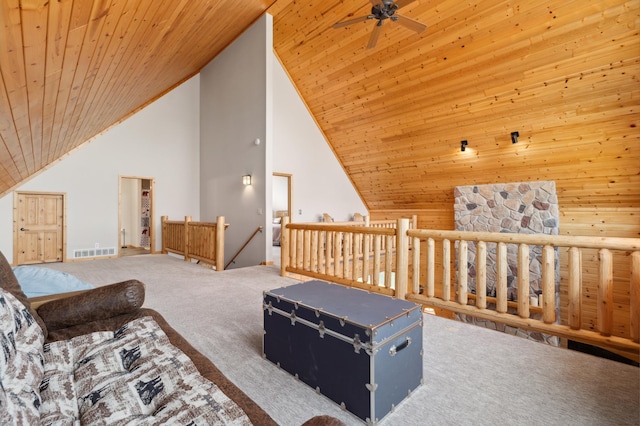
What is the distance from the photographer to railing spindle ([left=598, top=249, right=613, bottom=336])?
90.4 inches

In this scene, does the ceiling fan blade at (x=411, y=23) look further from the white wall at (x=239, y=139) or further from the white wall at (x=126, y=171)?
the white wall at (x=126, y=171)

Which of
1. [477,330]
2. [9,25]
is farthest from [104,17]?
[477,330]

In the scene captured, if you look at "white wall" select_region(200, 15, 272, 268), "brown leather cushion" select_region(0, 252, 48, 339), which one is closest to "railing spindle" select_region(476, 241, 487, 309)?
"brown leather cushion" select_region(0, 252, 48, 339)

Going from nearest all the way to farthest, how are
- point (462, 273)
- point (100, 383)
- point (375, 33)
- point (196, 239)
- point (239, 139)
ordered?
point (100, 383)
point (462, 273)
point (375, 33)
point (196, 239)
point (239, 139)

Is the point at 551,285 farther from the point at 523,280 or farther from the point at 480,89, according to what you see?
the point at 480,89

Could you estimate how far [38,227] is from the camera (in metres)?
6.40

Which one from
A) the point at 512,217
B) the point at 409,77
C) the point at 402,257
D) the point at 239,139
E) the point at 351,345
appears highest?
the point at 409,77

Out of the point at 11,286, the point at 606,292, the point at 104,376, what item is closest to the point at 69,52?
the point at 11,286

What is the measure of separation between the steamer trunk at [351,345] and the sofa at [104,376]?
2.12 feet

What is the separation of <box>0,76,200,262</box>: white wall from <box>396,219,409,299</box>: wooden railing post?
6688mm

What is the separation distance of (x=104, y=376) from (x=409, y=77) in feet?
19.3

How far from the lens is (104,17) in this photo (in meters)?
1.89

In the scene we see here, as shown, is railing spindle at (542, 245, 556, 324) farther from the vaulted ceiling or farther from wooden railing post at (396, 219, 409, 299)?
the vaulted ceiling

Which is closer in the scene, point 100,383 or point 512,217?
point 100,383
